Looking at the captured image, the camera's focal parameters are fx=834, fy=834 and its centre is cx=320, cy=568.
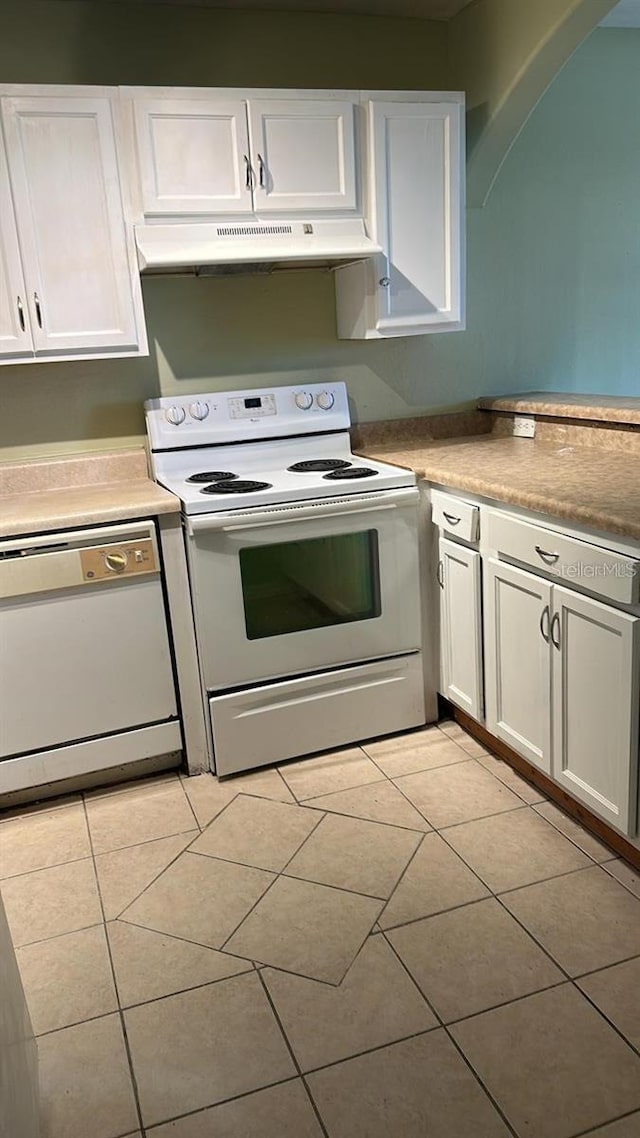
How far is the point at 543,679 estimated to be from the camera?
225 centimetres

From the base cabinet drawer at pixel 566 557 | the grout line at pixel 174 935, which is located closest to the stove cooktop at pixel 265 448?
the base cabinet drawer at pixel 566 557

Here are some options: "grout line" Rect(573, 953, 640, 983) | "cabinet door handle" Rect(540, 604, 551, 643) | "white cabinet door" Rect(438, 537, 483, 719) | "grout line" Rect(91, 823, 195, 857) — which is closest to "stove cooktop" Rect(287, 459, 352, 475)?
"white cabinet door" Rect(438, 537, 483, 719)

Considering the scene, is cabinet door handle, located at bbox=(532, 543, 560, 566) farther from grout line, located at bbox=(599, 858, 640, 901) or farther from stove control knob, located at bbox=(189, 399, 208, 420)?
stove control knob, located at bbox=(189, 399, 208, 420)

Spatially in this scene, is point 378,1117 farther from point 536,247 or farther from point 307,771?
point 536,247

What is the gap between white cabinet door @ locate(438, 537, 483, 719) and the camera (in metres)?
2.57

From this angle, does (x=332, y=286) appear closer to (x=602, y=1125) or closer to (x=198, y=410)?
(x=198, y=410)

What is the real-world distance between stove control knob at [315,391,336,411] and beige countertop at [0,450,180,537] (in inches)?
27.0

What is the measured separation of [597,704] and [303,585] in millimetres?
1009

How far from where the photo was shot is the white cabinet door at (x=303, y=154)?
8.58ft

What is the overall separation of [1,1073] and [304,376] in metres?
2.55

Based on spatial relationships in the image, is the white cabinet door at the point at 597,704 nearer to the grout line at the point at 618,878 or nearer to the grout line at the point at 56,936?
the grout line at the point at 618,878

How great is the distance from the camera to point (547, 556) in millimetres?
2141

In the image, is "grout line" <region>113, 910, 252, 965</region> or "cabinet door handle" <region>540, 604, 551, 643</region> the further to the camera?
"cabinet door handle" <region>540, 604, 551, 643</region>

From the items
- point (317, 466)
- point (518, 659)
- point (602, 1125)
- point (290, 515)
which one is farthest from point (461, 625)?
point (602, 1125)
